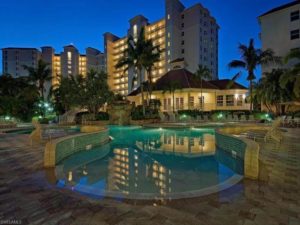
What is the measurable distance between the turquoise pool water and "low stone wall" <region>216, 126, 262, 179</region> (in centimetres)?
32

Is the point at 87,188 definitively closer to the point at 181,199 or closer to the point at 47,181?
the point at 47,181

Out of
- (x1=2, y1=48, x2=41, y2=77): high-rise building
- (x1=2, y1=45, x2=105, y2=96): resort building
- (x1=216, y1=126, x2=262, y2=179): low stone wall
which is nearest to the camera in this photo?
(x1=216, y1=126, x2=262, y2=179): low stone wall

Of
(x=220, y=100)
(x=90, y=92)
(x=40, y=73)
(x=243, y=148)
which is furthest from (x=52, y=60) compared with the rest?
(x=243, y=148)

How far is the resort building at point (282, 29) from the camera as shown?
27.4 metres

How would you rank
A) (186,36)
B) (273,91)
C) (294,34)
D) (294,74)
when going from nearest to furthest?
1. (294,74)
2. (273,91)
3. (294,34)
4. (186,36)

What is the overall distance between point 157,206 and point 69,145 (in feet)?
17.7

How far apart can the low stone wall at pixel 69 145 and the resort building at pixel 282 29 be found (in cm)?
2656

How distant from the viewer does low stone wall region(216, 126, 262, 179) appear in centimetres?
530

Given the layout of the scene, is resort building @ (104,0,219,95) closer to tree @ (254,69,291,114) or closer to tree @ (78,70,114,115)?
tree @ (78,70,114,115)

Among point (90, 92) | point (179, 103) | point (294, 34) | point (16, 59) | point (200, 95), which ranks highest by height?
point (16, 59)

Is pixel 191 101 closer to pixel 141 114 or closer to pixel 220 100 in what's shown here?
pixel 220 100

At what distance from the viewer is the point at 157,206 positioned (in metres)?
3.82

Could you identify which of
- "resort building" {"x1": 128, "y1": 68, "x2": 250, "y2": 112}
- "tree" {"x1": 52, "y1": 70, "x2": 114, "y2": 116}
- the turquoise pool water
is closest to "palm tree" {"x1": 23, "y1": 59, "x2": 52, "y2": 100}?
"tree" {"x1": 52, "y1": 70, "x2": 114, "y2": 116}

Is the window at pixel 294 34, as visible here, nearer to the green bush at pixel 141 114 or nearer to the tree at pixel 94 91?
Result: the green bush at pixel 141 114
